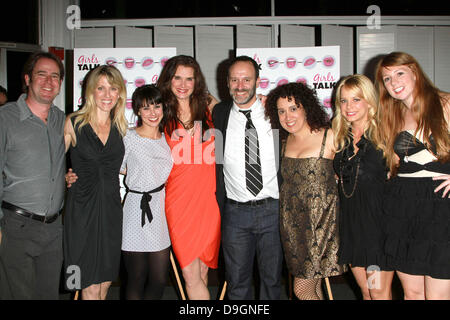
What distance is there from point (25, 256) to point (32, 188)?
1.32ft

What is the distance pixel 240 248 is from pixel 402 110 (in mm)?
1361

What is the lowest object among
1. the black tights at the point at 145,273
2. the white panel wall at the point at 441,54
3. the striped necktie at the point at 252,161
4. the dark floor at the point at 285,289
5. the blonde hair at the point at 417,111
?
the dark floor at the point at 285,289

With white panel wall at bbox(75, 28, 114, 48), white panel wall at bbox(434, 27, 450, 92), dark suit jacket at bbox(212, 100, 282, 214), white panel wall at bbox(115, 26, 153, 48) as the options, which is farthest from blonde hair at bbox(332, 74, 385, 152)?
white panel wall at bbox(75, 28, 114, 48)

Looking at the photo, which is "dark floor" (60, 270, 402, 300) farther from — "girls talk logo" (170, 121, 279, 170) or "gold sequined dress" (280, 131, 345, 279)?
"girls talk logo" (170, 121, 279, 170)

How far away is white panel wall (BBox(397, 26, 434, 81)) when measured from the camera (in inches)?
145

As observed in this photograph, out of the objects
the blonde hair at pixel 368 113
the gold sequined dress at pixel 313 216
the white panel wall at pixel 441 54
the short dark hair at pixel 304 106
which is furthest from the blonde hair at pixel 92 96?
the white panel wall at pixel 441 54

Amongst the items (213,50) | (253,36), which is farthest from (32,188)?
(253,36)

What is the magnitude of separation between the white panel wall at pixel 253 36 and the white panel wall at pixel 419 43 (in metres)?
1.42

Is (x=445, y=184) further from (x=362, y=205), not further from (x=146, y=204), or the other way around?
(x=146, y=204)

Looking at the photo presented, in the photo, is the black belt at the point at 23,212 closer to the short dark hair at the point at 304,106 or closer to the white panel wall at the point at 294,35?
the short dark hair at the point at 304,106

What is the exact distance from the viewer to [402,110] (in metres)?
2.10

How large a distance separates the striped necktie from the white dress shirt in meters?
0.02

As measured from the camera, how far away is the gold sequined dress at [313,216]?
2168 mm

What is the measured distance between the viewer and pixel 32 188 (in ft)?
6.54
